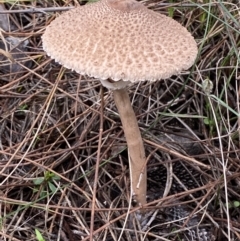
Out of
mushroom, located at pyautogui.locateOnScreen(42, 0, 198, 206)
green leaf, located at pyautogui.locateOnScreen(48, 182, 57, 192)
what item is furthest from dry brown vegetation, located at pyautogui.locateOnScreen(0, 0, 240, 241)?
mushroom, located at pyautogui.locateOnScreen(42, 0, 198, 206)

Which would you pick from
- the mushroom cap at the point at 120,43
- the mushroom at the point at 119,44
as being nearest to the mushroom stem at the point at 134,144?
the mushroom at the point at 119,44

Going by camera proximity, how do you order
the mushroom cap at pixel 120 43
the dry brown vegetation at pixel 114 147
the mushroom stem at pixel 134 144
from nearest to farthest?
the mushroom cap at pixel 120 43, the mushroom stem at pixel 134 144, the dry brown vegetation at pixel 114 147

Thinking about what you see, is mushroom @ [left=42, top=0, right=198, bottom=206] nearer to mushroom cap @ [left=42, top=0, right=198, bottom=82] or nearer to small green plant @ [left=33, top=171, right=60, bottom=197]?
mushroom cap @ [left=42, top=0, right=198, bottom=82]

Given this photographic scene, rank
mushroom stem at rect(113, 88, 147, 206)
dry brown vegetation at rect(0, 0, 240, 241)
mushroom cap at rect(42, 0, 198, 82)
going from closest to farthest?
mushroom cap at rect(42, 0, 198, 82)
mushroom stem at rect(113, 88, 147, 206)
dry brown vegetation at rect(0, 0, 240, 241)

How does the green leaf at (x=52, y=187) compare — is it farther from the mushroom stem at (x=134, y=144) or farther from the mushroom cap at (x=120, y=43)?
the mushroom cap at (x=120, y=43)

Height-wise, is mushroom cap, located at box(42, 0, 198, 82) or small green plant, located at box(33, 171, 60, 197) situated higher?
mushroom cap, located at box(42, 0, 198, 82)

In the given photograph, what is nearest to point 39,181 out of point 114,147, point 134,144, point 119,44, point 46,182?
point 46,182

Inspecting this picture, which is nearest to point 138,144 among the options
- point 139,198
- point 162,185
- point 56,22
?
point 139,198
